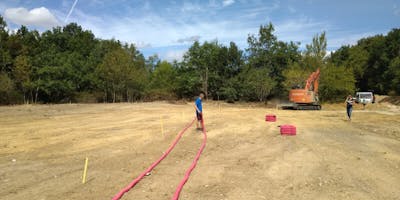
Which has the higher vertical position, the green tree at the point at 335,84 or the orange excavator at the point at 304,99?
the green tree at the point at 335,84

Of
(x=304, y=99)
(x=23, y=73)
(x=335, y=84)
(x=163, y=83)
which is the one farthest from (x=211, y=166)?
(x=163, y=83)

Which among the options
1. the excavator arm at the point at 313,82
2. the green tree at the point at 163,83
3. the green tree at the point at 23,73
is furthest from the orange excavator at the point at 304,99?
the green tree at the point at 23,73

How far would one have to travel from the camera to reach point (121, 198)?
454 cm

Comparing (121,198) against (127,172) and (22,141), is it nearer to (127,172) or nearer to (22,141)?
(127,172)

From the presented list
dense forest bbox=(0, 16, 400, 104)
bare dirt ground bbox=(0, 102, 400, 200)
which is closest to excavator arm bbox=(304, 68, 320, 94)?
dense forest bbox=(0, 16, 400, 104)

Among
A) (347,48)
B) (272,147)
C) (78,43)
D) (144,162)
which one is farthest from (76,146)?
(347,48)

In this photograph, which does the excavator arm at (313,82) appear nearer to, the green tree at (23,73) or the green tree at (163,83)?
the green tree at (163,83)

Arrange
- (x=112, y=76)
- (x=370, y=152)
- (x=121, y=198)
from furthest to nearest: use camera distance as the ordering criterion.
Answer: (x=112, y=76)
(x=370, y=152)
(x=121, y=198)

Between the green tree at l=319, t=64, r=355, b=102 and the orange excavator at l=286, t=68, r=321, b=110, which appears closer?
the orange excavator at l=286, t=68, r=321, b=110

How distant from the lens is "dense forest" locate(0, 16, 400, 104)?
1410 inches

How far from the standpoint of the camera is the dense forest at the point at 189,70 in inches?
1410

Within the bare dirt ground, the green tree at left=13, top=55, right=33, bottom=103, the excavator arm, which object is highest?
the green tree at left=13, top=55, right=33, bottom=103

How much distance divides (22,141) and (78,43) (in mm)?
46792

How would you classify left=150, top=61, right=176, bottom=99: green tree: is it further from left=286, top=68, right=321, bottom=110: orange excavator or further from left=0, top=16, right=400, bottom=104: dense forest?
left=286, top=68, right=321, bottom=110: orange excavator
